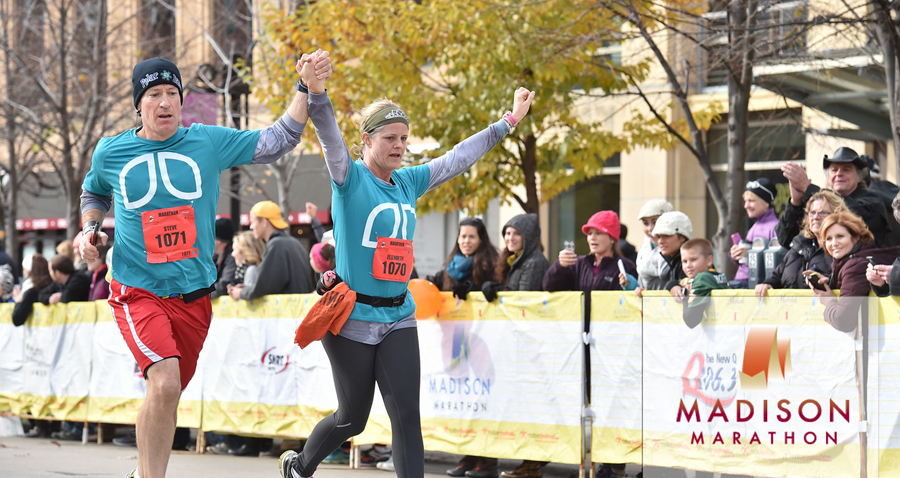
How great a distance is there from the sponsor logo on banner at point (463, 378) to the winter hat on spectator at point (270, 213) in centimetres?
223

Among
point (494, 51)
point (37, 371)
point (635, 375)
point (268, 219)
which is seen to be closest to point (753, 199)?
point (635, 375)

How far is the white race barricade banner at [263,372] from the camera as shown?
8398 mm

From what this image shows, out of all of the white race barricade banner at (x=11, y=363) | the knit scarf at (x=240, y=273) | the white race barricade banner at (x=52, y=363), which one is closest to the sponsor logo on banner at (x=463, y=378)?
the knit scarf at (x=240, y=273)

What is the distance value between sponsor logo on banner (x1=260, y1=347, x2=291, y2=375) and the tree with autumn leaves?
4638 mm

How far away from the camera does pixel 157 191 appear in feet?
16.1

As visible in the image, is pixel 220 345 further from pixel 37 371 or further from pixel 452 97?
pixel 452 97

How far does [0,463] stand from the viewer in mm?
8227

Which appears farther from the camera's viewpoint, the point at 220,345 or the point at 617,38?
the point at 617,38

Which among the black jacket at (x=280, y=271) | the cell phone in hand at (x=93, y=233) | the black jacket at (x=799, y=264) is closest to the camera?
the cell phone in hand at (x=93, y=233)

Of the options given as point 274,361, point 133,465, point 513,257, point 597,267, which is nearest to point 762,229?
point 597,267

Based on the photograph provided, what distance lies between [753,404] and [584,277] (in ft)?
6.39

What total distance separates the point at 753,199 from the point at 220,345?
181 inches

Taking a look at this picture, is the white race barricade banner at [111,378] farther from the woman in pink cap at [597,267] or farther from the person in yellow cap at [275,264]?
the woman in pink cap at [597,267]

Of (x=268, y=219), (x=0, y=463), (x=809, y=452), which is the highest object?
(x=268, y=219)
